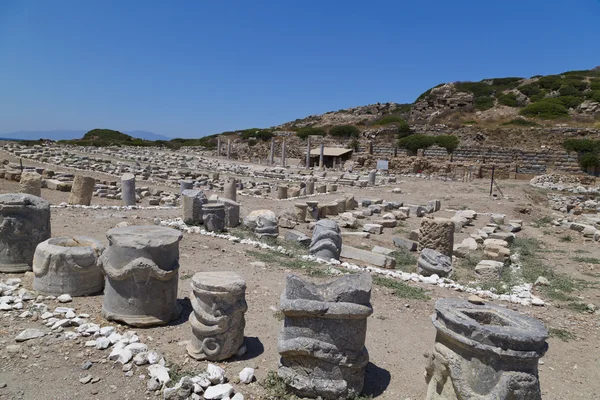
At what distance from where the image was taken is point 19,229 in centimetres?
652

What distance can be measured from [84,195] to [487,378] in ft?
42.7

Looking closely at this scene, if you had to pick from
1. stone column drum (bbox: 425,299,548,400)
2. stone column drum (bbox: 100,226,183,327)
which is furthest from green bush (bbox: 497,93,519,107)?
stone column drum (bbox: 425,299,548,400)

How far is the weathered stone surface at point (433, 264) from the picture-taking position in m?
8.63

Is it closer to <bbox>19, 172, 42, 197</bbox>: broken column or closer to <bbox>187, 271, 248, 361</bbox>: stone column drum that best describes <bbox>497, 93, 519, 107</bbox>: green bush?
<bbox>19, 172, 42, 197</bbox>: broken column

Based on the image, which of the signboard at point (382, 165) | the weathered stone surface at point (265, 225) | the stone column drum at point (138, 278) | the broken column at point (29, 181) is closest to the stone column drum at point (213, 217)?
the weathered stone surface at point (265, 225)

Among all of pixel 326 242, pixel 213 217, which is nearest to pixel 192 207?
pixel 213 217

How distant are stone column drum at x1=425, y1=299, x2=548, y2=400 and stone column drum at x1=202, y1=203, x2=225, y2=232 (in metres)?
7.70

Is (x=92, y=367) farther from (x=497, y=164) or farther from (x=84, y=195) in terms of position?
(x=497, y=164)

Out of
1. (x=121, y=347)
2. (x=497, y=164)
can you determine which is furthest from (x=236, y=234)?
(x=497, y=164)

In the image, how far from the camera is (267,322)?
5.63m

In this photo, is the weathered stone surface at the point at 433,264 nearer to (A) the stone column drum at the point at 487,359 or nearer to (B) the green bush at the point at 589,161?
(A) the stone column drum at the point at 487,359

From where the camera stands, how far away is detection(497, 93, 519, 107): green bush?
52.2 m

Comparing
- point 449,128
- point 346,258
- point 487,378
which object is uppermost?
point 449,128

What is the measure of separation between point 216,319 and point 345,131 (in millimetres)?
47042
